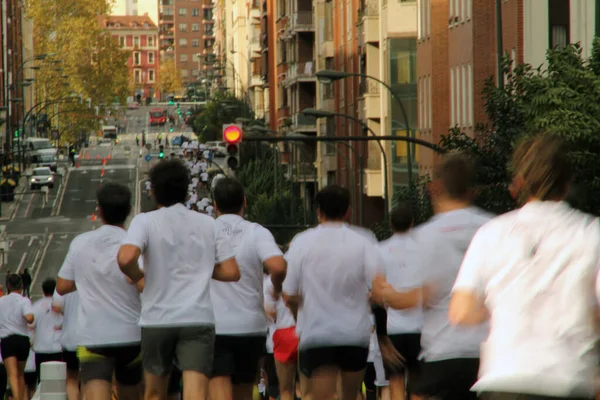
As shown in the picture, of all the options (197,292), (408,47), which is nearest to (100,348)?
(197,292)

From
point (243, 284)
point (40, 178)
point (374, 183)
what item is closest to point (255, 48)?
point (40, 178)

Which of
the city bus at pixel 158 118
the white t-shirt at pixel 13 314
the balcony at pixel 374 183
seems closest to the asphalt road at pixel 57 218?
the balcony at pixel 374 183

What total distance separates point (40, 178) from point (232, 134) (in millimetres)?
68165

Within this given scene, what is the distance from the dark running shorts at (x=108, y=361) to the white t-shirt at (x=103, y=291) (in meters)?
0.05

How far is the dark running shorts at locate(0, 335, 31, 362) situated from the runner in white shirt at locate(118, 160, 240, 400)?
8.00m

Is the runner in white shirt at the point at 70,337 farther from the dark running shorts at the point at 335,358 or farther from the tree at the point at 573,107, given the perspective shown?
the tree at the point at 573,107

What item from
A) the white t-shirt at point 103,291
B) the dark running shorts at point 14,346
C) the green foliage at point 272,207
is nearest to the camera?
the white t-shirt at point 103,291

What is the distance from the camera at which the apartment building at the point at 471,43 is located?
34188mm

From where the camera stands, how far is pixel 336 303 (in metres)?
9.48

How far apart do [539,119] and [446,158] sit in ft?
48.0

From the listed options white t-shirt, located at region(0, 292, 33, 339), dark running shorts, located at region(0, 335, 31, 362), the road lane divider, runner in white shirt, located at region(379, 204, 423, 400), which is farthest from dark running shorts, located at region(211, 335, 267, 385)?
the road lane divider

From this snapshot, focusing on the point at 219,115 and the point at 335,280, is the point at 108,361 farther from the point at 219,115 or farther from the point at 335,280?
the point at 219,115

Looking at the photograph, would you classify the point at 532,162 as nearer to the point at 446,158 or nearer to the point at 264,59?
the point at 446,158

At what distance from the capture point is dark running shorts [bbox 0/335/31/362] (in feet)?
54.2
